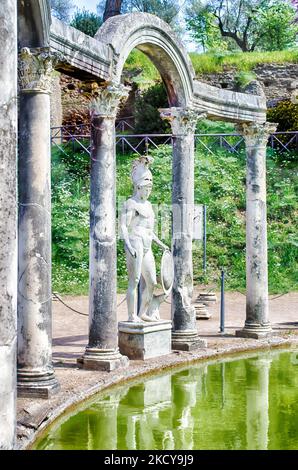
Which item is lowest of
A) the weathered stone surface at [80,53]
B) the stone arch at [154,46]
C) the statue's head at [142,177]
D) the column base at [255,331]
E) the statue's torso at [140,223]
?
the column base at [255,331]

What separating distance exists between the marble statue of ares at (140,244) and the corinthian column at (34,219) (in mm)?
2412

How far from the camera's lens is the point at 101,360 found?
9617 mm

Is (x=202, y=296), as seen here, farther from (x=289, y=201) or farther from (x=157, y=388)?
(x=157, y=388)

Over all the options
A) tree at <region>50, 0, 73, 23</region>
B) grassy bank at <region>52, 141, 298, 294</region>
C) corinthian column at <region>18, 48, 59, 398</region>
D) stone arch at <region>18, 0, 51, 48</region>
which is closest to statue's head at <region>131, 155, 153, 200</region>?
corinthian column at <region>18, 48, 59, 398</region>

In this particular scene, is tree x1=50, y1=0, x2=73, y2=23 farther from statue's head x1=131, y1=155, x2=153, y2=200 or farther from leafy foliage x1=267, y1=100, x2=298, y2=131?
statue's head x1=131, y1=155, x2=153, y2=200

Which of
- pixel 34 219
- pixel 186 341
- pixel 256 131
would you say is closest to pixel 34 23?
pixel 34 219

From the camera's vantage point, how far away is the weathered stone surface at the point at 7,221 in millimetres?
5188

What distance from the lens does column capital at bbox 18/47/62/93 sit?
8188 millimetres

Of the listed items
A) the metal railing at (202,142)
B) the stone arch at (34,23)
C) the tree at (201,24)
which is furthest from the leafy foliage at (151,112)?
the stone arch at (34,23)

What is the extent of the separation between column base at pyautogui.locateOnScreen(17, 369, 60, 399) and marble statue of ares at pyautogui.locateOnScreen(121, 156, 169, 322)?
2668 mm

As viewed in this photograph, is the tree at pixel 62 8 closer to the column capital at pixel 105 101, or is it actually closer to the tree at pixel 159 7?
the tree at pixel 159 7

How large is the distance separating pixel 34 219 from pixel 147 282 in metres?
2.97

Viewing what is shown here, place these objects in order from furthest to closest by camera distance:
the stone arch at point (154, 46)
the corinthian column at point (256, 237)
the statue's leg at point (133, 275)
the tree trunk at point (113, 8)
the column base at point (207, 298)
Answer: the tree trunk at point (113, 8) → the column base at point (207, 298) → the corinthian column at point (256, 237) → the statue's leg at point (133, 275) → the stone arch at point (154, 46)

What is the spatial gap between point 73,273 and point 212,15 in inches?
1029
